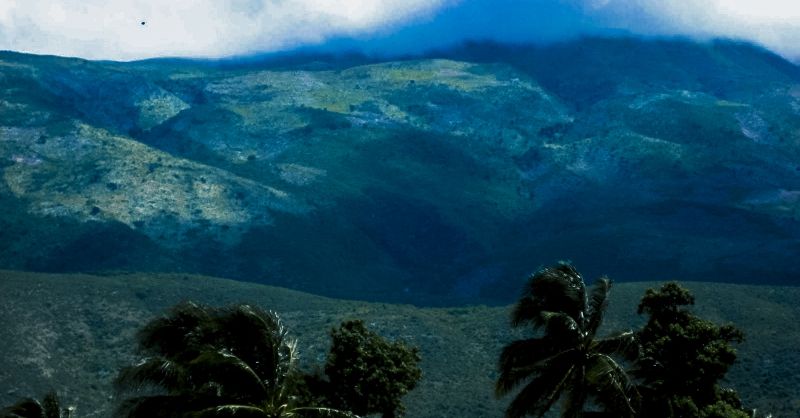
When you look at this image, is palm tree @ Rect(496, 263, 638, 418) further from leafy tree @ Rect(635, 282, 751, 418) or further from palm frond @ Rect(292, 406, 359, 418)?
palm frond @ Rect(292, 406, 359, 418)

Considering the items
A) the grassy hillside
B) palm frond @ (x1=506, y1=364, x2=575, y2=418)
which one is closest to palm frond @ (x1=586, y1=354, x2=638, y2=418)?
palm frond @ (x1=506, y1=364, x2=575, y2=418)

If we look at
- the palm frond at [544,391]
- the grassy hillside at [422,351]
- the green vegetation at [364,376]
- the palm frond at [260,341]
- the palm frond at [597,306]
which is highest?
the palm frond at [597,306]

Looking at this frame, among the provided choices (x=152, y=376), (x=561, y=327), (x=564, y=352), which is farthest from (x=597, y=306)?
(x=152, y=376)

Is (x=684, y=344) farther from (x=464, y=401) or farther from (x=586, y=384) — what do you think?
(x=464, y=401)

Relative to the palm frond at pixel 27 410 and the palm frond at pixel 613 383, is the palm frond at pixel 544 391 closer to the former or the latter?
the palm frond at pixel 613 383

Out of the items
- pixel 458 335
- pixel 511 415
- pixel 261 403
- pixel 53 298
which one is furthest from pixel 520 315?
pixel 53 298

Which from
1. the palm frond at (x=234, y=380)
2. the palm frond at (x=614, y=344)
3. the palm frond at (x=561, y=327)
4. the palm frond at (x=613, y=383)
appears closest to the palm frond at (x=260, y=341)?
the palm frond at (x=234, y=380)
